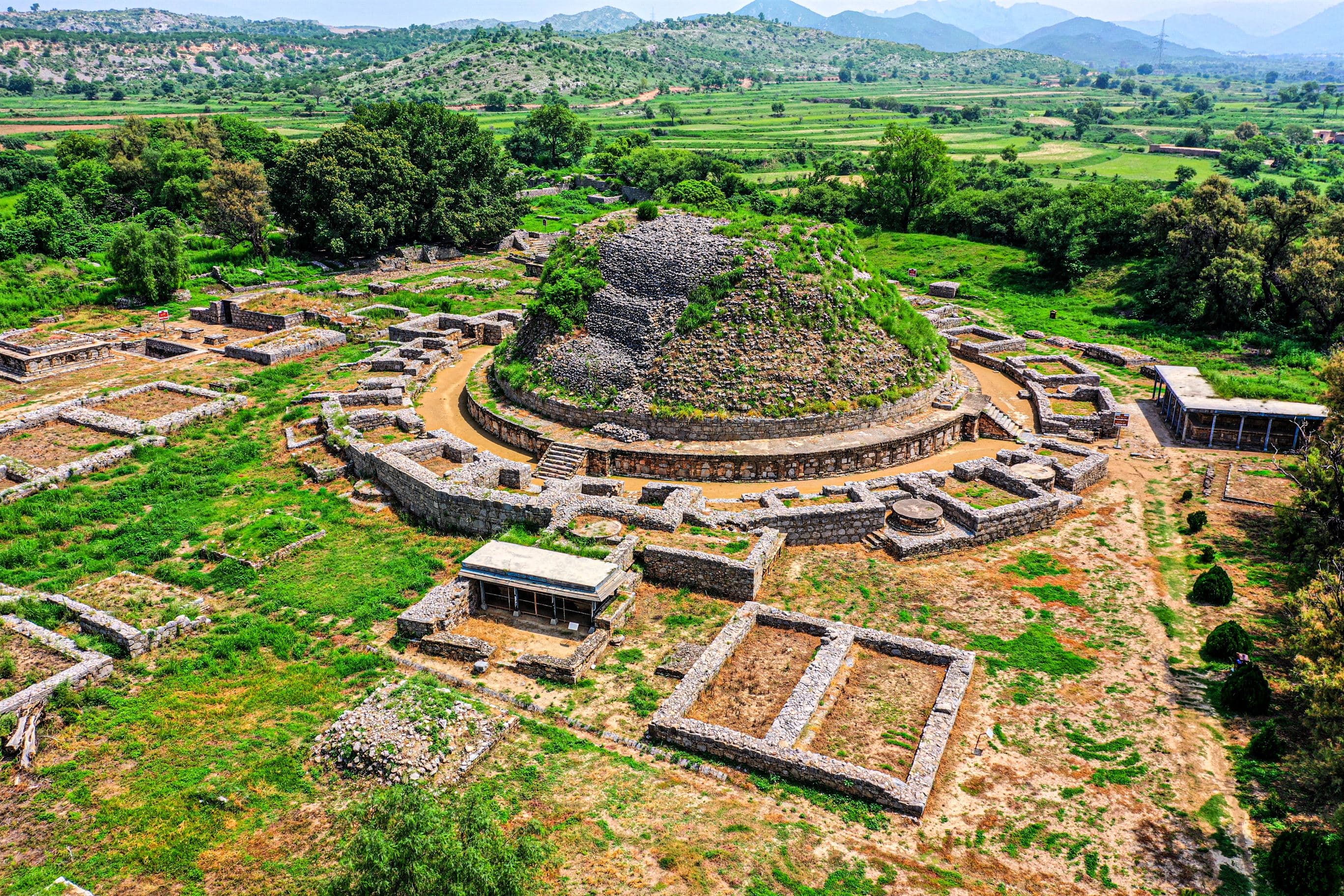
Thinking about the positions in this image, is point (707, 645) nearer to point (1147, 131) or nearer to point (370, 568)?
point (370, 568)

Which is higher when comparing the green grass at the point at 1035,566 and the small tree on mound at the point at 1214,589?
the small tree on mound at the point at 1214,589

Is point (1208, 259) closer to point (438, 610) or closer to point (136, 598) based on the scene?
point (438, 610)

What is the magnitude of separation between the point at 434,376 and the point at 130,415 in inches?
535

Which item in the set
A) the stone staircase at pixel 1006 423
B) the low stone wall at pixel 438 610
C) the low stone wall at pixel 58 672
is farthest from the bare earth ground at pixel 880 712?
the stone staircase at pixel 1006 423

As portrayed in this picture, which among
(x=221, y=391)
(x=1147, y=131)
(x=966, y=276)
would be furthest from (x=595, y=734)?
(x=1147, y=131)

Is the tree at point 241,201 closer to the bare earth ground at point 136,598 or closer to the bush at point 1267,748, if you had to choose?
the bare earth ground at point 136,598

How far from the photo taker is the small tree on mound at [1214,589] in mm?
23406

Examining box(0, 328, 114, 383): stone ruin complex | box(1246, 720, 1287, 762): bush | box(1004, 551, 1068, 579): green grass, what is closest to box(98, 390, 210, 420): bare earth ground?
box(0, 328, 114, 383): stone ruin complex

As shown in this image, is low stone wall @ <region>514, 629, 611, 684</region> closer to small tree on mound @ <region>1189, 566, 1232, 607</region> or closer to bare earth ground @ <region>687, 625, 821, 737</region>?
bare earth ground @ <region>687, 625, 821, 737</region>

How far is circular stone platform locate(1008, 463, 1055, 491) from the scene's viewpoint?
30.1m

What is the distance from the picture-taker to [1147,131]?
504ft

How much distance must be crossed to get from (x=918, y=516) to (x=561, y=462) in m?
13.1

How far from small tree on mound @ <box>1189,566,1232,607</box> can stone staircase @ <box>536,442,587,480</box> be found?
20.3 m

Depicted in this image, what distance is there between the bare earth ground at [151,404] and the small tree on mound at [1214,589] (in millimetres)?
40761
